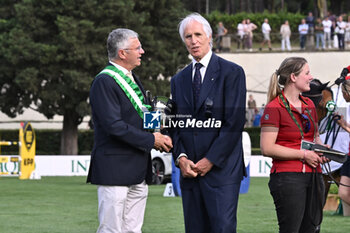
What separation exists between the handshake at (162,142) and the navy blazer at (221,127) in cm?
16

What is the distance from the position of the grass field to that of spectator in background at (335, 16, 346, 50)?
3202cm

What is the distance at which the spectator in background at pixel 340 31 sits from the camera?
51.1m

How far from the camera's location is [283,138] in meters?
6.78

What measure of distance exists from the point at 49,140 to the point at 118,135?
39357mm

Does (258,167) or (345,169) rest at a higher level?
(345,169)

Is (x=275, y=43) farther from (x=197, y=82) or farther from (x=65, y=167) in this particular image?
(x=197, y=82)

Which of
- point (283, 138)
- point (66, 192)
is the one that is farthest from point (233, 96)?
point (66, 192)

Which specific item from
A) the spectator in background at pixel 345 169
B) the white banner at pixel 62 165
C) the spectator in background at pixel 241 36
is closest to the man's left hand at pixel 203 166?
the spectator in background at pixel 345 169

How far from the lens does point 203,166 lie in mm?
6289

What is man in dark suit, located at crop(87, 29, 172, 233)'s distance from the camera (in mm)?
6777

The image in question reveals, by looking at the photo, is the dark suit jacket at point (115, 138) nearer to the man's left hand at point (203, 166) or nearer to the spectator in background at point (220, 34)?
the man's left hand at point (203, 166)

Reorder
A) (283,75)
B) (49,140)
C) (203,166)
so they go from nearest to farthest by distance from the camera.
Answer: (203,166) < (283,75) < (49,140)

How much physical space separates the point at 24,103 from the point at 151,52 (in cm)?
645

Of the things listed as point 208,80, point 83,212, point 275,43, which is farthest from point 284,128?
point 275,43
